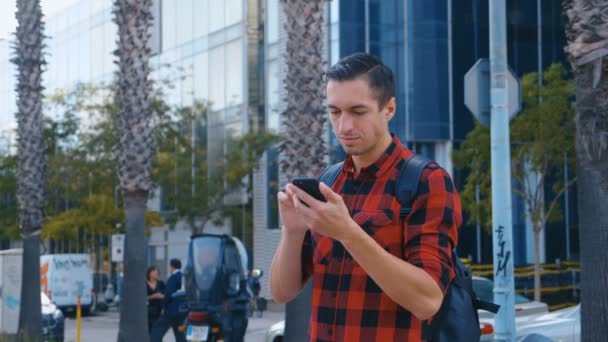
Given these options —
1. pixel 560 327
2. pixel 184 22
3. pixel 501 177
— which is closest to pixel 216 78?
pixel 184 22

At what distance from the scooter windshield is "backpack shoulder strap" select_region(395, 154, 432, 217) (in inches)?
653

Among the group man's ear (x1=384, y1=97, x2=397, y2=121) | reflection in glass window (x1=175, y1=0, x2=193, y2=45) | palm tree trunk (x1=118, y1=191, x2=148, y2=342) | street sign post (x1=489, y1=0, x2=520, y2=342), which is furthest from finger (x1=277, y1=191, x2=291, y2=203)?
reflection in glass window (x1=175, y1=0, x2=193, y2=45)

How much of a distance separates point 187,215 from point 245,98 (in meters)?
5.50

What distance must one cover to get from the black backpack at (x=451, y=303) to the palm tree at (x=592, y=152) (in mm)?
5403

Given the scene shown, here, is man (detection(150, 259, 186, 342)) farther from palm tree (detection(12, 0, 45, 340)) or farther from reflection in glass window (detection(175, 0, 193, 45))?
reflection in glass window (detection(175, 0, 193, 45))

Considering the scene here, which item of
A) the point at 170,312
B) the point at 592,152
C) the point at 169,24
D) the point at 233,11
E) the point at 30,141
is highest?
the point at 169,24

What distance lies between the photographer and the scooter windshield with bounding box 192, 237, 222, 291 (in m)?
19.4

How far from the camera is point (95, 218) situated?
44.5 metres

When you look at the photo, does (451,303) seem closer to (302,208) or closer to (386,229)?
(386,229)

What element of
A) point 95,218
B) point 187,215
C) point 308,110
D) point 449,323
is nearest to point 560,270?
point 187,215

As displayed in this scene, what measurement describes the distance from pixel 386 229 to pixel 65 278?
38.2m

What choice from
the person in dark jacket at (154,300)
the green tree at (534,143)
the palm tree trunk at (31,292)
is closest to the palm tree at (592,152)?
the person in dark jacket at (154,300)

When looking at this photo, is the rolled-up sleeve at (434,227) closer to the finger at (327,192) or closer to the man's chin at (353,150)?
the man's chin at (353,150)

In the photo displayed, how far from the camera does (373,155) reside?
291 centimetres
